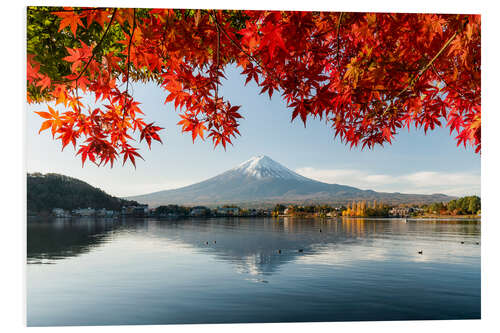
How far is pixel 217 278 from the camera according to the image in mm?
4508

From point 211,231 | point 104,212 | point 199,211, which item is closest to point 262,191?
point 199,211

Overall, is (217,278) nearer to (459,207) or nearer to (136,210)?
(136,210)

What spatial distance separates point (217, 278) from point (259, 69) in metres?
2.91

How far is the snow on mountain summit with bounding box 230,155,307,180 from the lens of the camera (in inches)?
153

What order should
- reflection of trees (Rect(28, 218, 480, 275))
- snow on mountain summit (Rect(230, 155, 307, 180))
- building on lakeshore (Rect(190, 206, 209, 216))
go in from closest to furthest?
reflection of trees (Rect(28, 218, 480, 275))
snow on mountain summit (Rect(230, 155, 307, 180))
building on lakeshore (Rect(190, 206, 209, 216))

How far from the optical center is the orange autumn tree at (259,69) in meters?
2.30

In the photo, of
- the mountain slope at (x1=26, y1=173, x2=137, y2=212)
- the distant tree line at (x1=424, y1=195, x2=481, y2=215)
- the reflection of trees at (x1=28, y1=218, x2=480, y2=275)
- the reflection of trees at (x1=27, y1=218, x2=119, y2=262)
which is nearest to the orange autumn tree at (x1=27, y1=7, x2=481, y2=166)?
the mountain slope at (x1=26, y1=173, x2=137, y2=212)

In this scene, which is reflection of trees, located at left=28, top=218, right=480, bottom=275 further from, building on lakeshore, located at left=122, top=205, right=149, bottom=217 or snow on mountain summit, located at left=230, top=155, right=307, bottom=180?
snow on mountain summit, located at left=230, top=155, right=307, bottom=180

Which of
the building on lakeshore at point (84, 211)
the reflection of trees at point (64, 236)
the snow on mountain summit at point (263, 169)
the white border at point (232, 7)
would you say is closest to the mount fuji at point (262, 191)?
the snow on mountain summit at point (263, 169)

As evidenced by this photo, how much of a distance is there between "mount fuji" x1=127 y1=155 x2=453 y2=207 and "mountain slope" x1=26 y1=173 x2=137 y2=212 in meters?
0.37

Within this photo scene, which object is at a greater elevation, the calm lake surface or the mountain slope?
the mountain slope

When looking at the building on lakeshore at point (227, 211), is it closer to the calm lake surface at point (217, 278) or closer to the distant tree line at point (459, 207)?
the calm lake surface at point (217, 278)

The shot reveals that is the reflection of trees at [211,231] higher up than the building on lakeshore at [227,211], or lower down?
lower down

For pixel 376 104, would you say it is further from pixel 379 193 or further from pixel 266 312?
pixel 266 312
